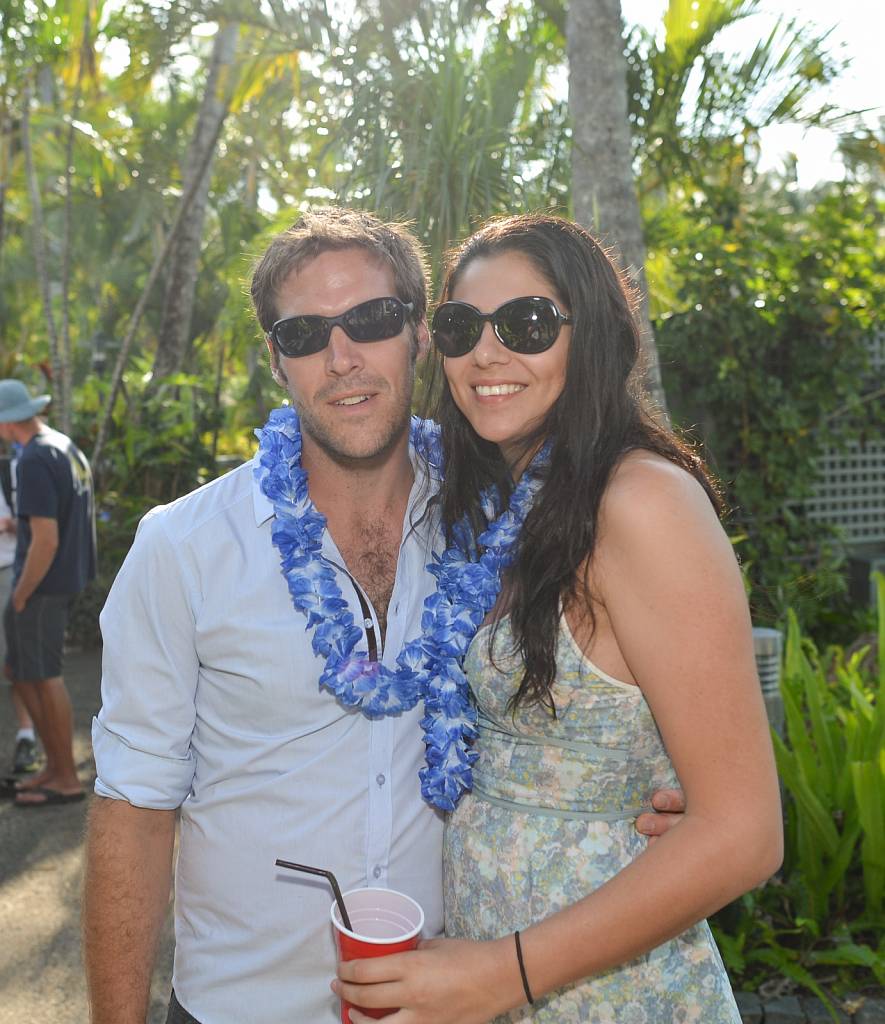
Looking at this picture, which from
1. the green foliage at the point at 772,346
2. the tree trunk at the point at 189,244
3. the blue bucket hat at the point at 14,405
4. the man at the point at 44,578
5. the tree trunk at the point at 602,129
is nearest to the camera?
the tree trunk at the point at 602,129

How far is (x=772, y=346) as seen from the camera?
25.5 ft

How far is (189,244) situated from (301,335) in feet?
33.4

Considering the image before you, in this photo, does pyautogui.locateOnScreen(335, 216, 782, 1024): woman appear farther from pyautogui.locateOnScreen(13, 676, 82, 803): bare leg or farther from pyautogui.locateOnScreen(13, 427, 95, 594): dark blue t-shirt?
pyautogui.locateOnScreen(13, 676, 82, 803): bare leg

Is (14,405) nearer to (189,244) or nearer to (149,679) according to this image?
(149,679)

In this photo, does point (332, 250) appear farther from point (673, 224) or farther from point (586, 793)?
point (673, 224)

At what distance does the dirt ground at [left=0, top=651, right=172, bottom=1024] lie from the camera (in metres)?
3.62

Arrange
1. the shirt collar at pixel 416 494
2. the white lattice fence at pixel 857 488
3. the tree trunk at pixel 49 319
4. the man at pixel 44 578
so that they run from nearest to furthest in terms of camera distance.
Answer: the shirt collar at pixel 416 494 < the man at pixel 44 578 < the white lattice fence at pixel 857 488 < the tree trunk at pixel 49 319

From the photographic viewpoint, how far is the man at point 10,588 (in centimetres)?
591

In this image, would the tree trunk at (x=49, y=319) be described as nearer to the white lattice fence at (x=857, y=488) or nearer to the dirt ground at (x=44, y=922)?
the dirt ground at (x=44, y=922)

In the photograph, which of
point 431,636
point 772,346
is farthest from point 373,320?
point 772,346

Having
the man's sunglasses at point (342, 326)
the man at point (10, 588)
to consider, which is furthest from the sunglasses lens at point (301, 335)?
the man at point (10, 588)

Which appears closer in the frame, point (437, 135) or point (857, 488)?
point (437, 135)

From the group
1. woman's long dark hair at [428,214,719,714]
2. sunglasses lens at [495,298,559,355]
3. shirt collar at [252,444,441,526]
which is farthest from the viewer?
shirt collar at [252,444,441,526]

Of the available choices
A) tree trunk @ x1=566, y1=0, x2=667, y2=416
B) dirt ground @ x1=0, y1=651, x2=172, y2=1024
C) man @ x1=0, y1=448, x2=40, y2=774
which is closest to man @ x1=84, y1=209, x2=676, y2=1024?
dirt ground @ x1=0, y1=651, x2=172, y2=1024
